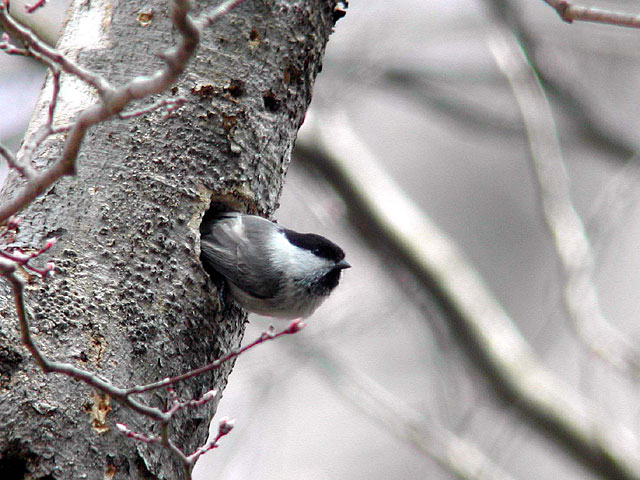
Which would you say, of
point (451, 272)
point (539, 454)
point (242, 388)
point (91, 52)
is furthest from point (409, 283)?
point (539, 454)

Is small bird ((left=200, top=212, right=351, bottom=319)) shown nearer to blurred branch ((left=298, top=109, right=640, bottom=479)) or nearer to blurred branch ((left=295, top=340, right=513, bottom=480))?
blurred branch ((left=298, top=109, right=640, bottom=479))

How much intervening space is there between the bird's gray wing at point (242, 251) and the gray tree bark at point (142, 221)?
147 millimetres

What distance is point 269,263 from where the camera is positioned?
123 inches

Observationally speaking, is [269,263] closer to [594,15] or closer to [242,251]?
[242,251]

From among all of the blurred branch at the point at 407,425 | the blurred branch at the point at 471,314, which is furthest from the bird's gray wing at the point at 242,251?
the blurred branch at the point at 407,425

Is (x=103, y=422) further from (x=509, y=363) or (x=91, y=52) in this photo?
(x=509, y=363)

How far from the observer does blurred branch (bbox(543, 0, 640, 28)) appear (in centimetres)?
190

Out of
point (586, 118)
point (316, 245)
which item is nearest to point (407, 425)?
point (316, 245)

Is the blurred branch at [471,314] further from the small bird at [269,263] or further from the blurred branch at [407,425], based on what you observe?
the small bird at [269,263]

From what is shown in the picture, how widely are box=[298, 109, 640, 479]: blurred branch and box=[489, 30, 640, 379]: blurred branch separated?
569 mm

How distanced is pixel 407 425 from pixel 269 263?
8.04 feet

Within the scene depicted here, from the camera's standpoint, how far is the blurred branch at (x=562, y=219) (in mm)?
4531

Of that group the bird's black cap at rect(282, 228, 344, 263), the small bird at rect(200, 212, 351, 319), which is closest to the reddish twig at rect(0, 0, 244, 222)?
the small bird at rect(200, 212, 351, 319)

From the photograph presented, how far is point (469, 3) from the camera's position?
7.17 m
